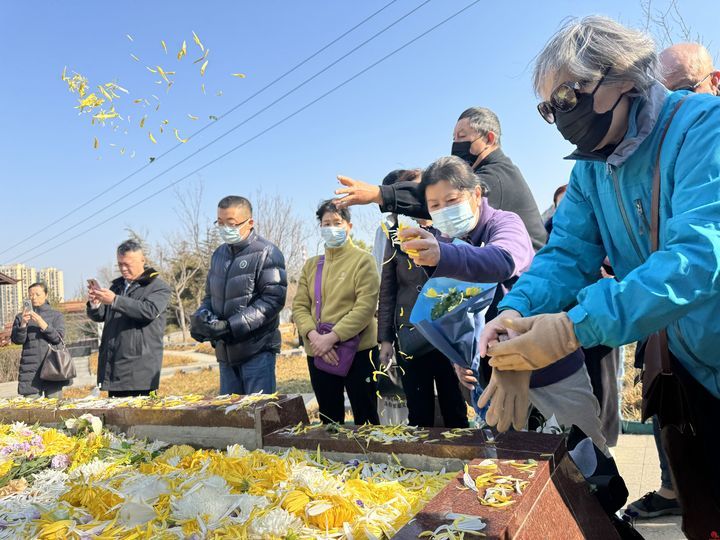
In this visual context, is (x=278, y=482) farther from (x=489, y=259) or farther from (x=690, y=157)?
(x=690, y=157)

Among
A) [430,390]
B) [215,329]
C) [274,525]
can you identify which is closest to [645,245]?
[274,525]

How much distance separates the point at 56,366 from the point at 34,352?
46cm

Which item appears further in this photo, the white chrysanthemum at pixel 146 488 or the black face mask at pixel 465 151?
the black face mask at pixel 465 151

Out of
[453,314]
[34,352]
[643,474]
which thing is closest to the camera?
[453,314]

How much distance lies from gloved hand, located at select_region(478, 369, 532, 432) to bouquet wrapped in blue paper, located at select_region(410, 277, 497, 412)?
3.37 ft

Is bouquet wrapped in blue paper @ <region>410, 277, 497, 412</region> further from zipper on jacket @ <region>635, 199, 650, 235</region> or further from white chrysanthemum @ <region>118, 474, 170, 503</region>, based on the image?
white chrysanthemum @ <region>118, 474, 170, 503</region>

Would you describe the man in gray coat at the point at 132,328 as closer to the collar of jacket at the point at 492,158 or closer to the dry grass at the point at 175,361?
the collar of jacket at the point at 492,158

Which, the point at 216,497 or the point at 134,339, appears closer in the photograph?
the point at 216,497

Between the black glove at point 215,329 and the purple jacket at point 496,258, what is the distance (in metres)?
2.33

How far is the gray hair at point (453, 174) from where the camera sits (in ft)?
10.5

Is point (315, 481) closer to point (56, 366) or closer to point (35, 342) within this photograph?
point (56, 366)

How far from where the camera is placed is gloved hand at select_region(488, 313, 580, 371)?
5.50 feet

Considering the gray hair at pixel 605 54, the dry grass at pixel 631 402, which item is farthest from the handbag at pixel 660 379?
the dry grass at pixel 631 402

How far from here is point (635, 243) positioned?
2.03 meters
